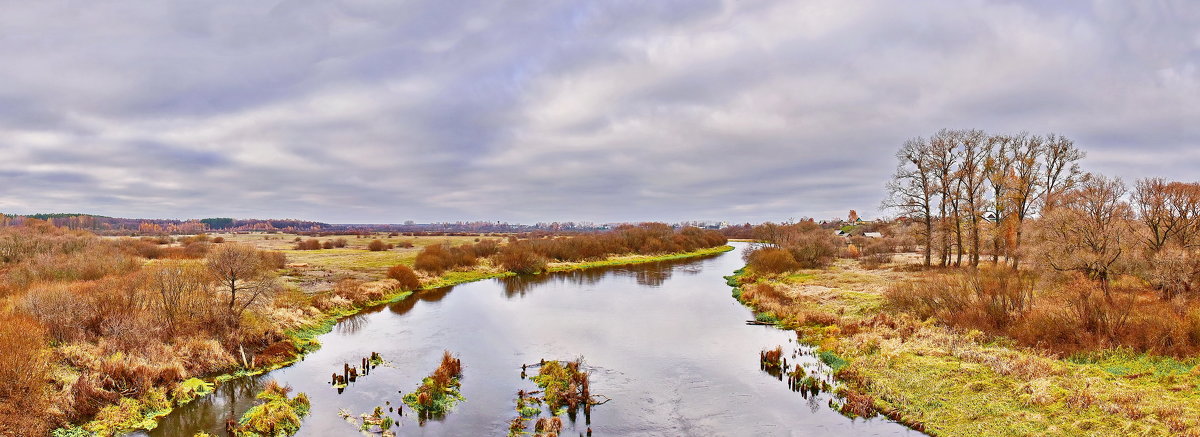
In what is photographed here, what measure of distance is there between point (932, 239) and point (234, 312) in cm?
4775

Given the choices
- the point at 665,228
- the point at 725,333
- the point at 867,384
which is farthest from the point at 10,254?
the point at 665,228

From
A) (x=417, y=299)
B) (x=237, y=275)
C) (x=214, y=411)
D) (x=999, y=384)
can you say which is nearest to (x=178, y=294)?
(x=237, y=275)

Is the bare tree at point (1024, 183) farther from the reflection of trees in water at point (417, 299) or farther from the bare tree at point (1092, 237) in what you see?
the reflection of trees in water at point (417, 299)

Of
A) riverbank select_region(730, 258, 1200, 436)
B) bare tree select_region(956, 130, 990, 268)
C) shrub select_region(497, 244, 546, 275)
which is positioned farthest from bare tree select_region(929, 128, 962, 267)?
shrub select_region(497, 244, 546, 275)

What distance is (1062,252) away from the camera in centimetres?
2436

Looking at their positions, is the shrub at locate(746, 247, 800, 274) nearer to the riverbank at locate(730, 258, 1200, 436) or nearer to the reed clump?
the riverbank at locate(730, 258, 1200, 436)

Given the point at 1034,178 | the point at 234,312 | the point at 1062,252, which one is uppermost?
the point at 1034,178

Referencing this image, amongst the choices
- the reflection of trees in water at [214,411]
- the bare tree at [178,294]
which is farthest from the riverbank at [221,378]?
the bare tree at [178,294]

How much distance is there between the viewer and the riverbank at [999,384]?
12367 mm

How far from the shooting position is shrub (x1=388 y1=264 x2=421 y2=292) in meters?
43.0

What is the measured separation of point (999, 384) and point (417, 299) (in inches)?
1356

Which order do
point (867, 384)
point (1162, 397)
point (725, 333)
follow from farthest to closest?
point (725, 333) < point (867, 384) < point (1162, 397)

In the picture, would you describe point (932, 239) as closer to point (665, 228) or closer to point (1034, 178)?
point (1034, 178)

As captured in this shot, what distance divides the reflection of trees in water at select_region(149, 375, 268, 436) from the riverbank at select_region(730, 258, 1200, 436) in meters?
18.3
